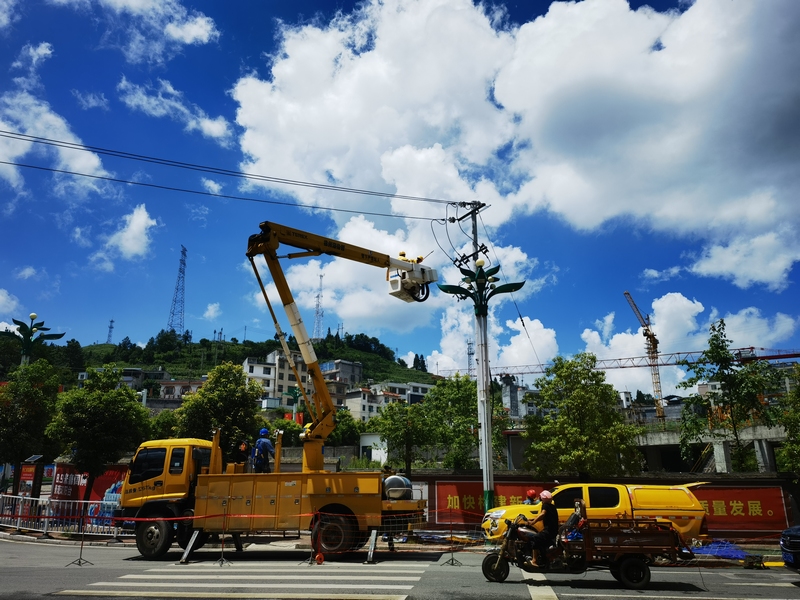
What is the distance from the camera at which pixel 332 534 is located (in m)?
13.3

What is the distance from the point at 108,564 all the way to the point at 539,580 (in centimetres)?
967

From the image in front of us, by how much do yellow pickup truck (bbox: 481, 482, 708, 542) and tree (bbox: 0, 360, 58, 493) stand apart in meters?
20.1

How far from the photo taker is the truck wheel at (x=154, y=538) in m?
13.5

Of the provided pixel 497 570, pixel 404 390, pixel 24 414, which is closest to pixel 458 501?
pixel 497 570

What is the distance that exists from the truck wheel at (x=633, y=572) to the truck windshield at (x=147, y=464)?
36.9 feet

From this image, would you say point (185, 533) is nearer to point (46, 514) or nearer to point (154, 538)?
point (154, 538)

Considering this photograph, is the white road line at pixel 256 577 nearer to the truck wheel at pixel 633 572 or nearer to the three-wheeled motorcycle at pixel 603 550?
the three-wheeled motorcycle at pixel 603 550

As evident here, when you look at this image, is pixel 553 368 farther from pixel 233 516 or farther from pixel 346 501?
pixel 233 516

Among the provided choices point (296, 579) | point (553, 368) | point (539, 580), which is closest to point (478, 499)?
point (553, 368)

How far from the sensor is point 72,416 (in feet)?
70.4

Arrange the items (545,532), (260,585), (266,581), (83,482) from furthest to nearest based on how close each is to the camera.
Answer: (83,482) < (545,532) < (266,581) < (260,585)

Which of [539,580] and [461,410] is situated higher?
[461,410]

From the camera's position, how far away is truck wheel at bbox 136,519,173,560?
44.1 feet

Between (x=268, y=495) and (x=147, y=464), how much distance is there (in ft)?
12.2
